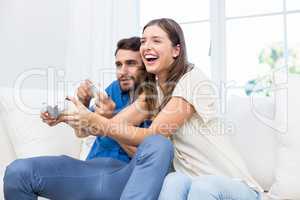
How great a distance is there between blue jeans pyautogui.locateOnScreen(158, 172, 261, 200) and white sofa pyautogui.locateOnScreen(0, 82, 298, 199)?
1.44 feet

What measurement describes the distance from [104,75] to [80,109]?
1.13 meters

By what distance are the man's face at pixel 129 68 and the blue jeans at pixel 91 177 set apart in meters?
0.37

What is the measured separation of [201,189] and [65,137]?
834mm

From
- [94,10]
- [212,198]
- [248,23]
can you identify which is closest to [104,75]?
[94,10]

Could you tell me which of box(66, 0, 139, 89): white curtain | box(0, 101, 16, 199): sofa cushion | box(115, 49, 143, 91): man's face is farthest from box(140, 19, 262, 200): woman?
box(66, 0, 139, 89): white curtain

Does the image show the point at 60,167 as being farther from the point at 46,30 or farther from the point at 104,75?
the point at 46,30

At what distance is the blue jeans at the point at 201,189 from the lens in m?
0.99

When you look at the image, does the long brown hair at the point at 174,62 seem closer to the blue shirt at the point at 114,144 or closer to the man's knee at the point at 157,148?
the blue shirt at the point at 114,144

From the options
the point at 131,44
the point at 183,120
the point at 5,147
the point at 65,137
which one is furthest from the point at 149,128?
the point at 5,147

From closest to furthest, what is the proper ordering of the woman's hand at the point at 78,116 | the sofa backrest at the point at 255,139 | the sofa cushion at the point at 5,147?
Answer: the woman's hand at the point at 78,116 → the sofa backrest at the point at 255,139 → the sofa cushion at the point at 5,147

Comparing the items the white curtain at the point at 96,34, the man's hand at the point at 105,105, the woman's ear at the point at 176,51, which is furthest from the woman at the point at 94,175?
the white curtain at the point at 96,34

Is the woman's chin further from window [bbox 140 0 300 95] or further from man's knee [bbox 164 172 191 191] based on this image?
window [bbox 140 0 300 95]

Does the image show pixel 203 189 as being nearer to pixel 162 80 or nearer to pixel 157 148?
pixel 157 148

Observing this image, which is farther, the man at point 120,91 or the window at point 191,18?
the window at point 191,18
